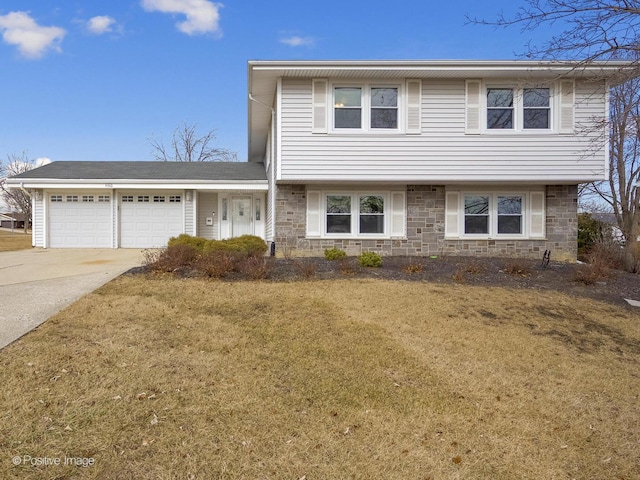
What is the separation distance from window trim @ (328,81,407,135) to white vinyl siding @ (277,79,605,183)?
14 cm

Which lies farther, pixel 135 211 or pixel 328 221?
pixel 135 211

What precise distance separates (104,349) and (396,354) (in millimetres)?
3356

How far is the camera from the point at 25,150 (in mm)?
44938

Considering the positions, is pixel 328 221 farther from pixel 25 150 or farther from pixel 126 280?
pixel 25 150

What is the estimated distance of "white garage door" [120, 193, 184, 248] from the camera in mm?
15094

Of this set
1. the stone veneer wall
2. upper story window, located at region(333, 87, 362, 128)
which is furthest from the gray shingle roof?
upper story window, located at region(333, 87, 362, 128)

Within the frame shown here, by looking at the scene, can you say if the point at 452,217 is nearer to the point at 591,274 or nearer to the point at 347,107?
the point at 591,274

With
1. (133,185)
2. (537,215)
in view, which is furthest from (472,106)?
(133,185)

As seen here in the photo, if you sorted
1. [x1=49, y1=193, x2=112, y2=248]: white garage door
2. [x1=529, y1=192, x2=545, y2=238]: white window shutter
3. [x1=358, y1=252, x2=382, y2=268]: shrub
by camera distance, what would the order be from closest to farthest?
[x1=358, y1=252, x2=382, y2=268]: shrub
[x1=529, y1=192, x2=545, y2=238]: white window shutter
[x1=49, y1=193, x2=112, y2=248]: white garage door

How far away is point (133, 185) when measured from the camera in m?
14.5

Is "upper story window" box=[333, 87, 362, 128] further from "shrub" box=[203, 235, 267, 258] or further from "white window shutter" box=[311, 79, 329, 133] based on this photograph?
"shrub" box=[203, 235, 267, 258]

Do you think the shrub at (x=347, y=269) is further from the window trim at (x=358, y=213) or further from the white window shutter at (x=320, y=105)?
the white window shutter at (x=320, y=105)

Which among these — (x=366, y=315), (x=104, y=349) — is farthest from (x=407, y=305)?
(x=104, y=349)

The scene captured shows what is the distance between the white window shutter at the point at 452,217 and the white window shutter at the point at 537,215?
214 centimetres
